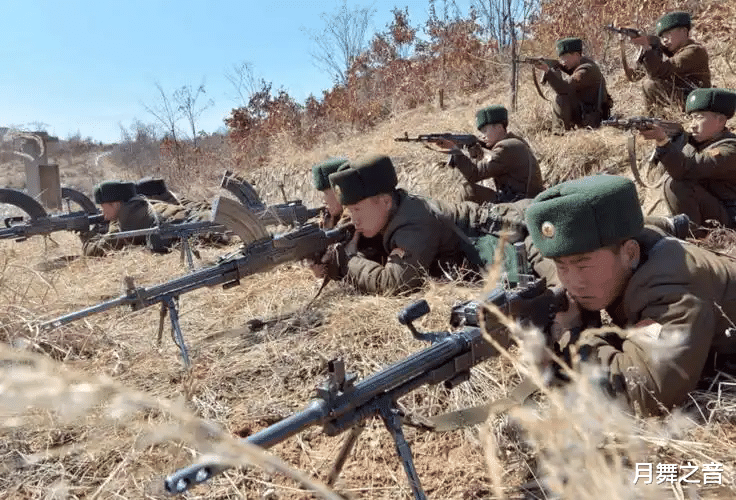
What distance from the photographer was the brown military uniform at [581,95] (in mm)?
8062

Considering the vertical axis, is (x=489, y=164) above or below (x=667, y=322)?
above

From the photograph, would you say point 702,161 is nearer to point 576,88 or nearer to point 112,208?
point 576,88

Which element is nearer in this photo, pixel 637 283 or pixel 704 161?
pixel 637 283

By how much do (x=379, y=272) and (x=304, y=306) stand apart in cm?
68

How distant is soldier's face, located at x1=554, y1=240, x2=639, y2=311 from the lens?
2.27 metres

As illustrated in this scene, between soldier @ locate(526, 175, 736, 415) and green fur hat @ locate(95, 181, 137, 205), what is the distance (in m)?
6.96

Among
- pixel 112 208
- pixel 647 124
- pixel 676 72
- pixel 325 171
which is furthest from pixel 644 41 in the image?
pixel 112 208

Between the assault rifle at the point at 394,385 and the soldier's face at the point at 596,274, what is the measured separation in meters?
0.09

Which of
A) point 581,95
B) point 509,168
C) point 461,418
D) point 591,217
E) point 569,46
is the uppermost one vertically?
point 569,46

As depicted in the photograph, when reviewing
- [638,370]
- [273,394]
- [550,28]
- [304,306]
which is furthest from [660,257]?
[550,28]

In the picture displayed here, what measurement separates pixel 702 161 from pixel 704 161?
14 millimetres

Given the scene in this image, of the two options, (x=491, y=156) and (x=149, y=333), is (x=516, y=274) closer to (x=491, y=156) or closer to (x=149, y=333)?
(x=149, y=333)

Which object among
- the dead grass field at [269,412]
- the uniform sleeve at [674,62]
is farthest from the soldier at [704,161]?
the uniform sleeve at [674,62]

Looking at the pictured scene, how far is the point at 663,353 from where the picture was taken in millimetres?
2078
